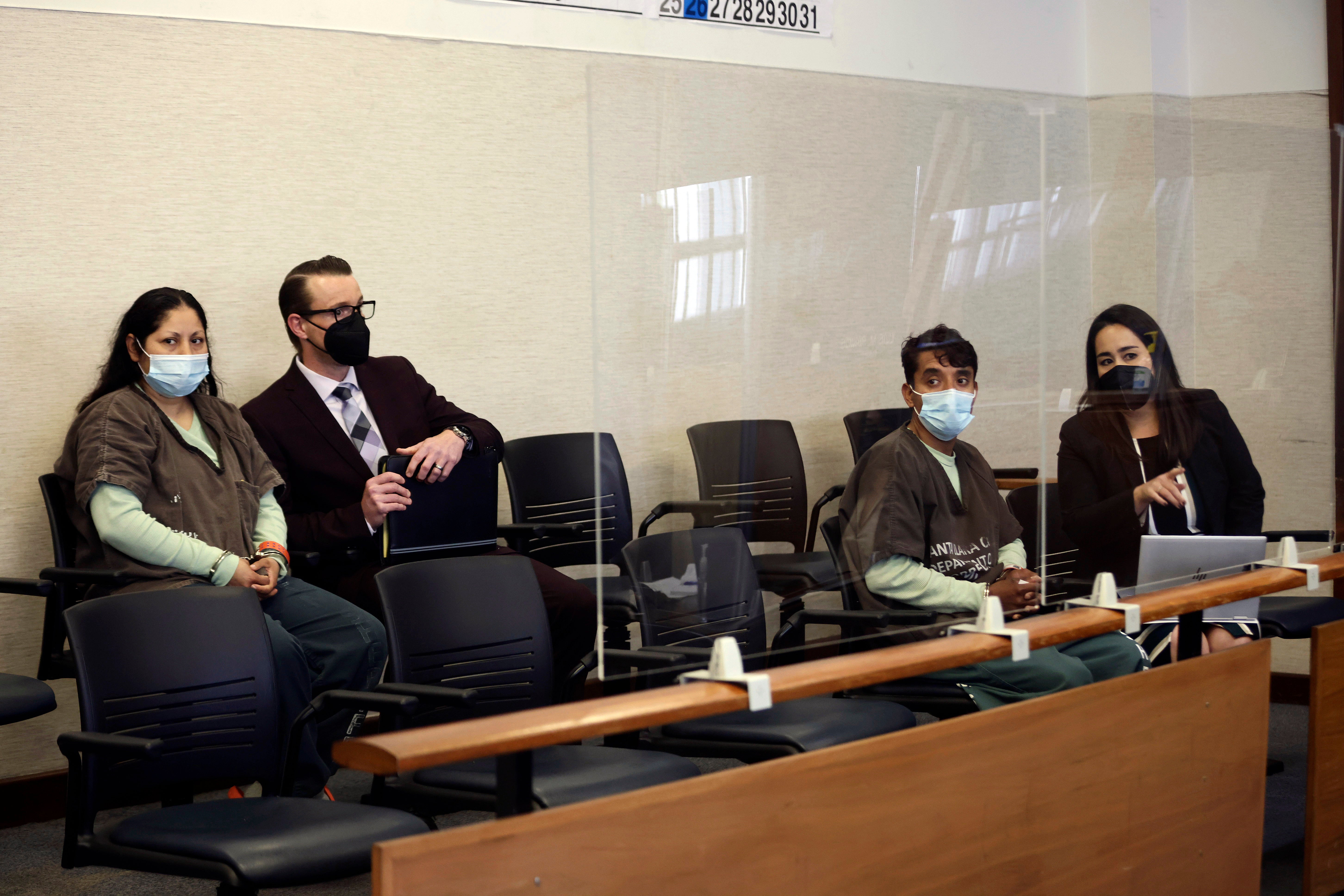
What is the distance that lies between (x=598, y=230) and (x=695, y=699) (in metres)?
0.69

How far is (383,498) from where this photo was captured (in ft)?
10.1

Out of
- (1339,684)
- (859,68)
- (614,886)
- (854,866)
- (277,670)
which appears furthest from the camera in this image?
(859,68)

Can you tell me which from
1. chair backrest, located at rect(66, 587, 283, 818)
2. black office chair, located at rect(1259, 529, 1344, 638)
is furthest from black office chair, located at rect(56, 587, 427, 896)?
black office chair, located at rect(1259, 529, 1344, 638)

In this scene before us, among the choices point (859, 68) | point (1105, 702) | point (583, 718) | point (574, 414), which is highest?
point (859, 68)

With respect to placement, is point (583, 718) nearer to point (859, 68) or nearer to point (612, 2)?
point (612, 2)

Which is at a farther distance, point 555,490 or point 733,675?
point 555,490

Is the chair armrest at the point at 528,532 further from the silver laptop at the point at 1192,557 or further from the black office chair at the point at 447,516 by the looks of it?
the silver laptop at the point at 1192,557

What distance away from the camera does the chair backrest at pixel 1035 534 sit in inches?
92.6

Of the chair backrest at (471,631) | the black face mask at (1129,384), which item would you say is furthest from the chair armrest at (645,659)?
the black face mask at (1129,384)

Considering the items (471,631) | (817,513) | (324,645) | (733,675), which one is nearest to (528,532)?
(324,645)

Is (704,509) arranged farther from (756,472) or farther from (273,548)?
(273,548)

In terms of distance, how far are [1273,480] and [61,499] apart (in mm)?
3015

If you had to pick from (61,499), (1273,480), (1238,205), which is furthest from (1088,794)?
(61,499)

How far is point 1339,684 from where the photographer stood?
2396 millimetres
